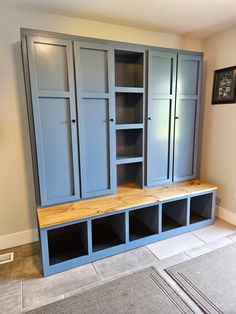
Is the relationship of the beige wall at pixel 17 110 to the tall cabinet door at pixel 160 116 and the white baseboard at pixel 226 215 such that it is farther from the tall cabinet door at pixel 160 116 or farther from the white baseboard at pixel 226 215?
the white baseboard at pixel 226 215

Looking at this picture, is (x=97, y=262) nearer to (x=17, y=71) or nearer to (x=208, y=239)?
(x=208, y=239)

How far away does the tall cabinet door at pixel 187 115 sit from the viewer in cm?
243

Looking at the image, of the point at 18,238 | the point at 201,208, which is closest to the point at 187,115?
the point at 201,208

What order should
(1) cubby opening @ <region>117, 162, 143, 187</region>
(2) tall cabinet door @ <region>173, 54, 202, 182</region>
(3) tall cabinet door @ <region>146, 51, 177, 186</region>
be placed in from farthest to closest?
(1) cubby opening @ <region>117, 162, 143, 187</region>, (2) tall cabinet door @ <region>173, 54, 202, 182</region>, (3) tall cabinet door @ <region>146, 51, 177, 186</region>

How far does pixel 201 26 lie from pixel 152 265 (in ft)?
8.64

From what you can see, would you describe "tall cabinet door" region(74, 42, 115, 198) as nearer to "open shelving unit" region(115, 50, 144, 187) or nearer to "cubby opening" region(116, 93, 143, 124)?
"open shelving unit" region(115, 50, 144, 187)

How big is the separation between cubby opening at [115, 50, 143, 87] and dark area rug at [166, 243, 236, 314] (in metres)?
1.88

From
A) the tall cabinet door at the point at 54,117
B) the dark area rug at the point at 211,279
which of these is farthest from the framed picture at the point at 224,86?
the tall cabinet door at the point at 54,117

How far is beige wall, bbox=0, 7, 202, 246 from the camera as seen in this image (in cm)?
195

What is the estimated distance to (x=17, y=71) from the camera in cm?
201

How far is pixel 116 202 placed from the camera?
6.86ft

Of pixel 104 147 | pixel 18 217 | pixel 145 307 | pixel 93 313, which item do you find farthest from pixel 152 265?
pixel 18 217

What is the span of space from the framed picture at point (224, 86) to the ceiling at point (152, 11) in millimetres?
506

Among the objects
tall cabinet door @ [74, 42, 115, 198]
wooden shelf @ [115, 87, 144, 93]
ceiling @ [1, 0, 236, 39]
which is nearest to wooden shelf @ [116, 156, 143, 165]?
tall cabinet door @ [74, 42, 115, 198]
